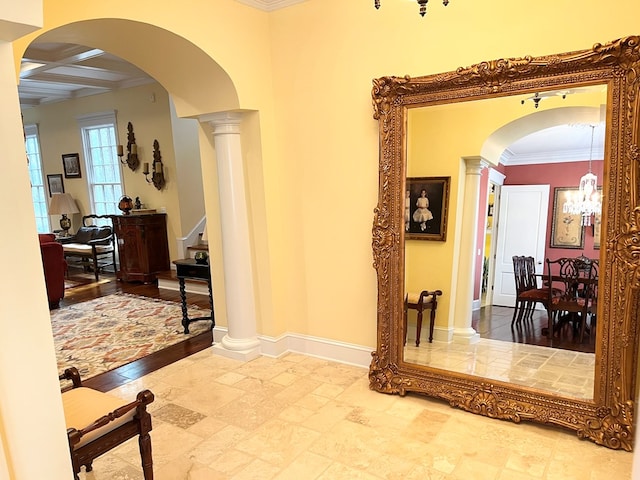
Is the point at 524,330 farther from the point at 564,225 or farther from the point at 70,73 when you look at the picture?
the point at 70,73

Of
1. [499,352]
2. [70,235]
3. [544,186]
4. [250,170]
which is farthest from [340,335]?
[70,235]

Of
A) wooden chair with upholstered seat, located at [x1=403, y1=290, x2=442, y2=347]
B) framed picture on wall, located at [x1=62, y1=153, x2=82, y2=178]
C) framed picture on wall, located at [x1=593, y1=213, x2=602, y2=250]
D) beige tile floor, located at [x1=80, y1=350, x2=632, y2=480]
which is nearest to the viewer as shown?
beige tile floor, located at [x1=80, y1=350, x2=632, y2=480]

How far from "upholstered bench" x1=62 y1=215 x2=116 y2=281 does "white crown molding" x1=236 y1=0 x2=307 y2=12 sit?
17.8 ft

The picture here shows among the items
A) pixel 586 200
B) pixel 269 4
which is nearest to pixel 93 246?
pixel 269 4

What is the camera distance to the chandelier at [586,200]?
7.89 ft

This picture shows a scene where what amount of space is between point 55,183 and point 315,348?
7.66 metres

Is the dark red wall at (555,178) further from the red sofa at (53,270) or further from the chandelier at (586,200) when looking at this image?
the red sofa at (53,270)

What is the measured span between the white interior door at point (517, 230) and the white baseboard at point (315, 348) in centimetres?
115

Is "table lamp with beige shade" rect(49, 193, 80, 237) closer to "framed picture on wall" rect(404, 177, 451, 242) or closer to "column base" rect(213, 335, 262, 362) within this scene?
"column base" rect(213, 335, 262, 362)

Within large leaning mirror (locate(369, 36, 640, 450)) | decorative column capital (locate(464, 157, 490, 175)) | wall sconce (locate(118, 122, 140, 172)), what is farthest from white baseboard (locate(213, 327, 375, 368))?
wall sconce (locate(118, 122, 140, 172))

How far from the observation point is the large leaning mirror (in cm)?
231

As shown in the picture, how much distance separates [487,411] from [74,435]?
2.32 m

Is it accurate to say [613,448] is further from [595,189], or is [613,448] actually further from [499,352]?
[595,189]

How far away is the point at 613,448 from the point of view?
2357 mm
